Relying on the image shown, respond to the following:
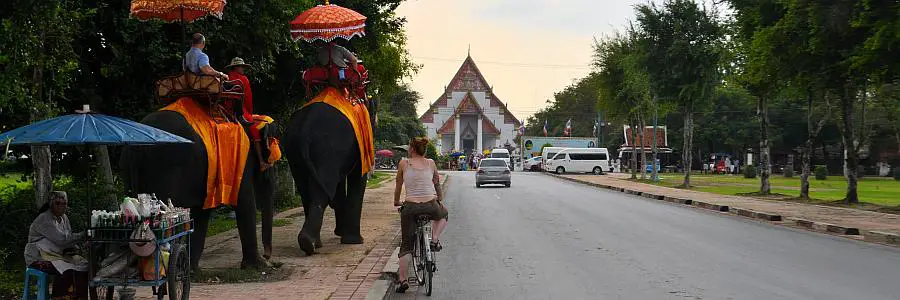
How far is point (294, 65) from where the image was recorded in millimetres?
18562

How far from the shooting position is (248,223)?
10578 millimetres

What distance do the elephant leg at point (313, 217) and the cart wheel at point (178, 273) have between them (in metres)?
3.88

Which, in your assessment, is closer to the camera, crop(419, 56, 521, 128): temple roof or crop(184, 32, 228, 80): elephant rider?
crop(184, 32, 228, 80): elephant rider

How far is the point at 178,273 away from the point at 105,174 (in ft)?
18.8

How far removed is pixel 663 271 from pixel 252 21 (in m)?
7.63

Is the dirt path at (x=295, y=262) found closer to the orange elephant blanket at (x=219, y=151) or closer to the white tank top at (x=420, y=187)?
the orange elephant blanket at (x=219, y=151)

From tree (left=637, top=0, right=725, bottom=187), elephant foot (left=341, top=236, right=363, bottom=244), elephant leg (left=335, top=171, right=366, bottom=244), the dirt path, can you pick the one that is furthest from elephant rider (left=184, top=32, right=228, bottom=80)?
tree (left=637, top=0, right=725, bottom=187)

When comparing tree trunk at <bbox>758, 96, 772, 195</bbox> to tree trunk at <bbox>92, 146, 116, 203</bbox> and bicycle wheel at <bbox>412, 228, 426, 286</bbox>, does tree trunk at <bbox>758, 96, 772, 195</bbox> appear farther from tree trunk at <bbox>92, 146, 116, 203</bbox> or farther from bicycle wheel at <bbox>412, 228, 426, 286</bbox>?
bicycle wheel at <bbox>412, 228, 426, 286</bbox>

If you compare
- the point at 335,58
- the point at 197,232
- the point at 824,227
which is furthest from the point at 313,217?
the point at 824,227

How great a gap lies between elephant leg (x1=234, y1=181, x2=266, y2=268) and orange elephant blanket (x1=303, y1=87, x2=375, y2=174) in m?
2.64

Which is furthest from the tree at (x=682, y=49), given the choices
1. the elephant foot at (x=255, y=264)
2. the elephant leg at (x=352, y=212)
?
the elephant foot at (x=255, y=264)

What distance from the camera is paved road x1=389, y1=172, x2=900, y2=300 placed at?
9.95 m

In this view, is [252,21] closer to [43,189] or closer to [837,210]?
[43,189]

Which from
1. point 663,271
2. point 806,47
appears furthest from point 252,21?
point 806,47
